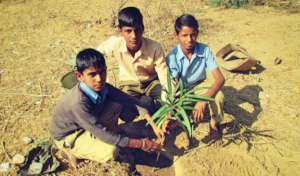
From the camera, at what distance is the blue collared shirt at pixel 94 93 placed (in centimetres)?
241

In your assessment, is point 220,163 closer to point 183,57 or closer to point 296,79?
point 183,57

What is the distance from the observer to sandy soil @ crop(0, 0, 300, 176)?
289 centimetres

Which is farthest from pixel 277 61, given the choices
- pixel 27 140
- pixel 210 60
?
pixel 27 140

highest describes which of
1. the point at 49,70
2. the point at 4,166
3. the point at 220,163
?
the point at 49,70

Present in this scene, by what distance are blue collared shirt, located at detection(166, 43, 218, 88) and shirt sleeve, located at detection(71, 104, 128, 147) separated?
2.93ft

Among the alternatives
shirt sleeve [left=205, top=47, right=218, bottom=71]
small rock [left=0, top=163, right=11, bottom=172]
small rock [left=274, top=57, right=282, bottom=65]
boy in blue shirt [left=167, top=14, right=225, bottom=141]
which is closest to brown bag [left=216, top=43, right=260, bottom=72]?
small rock [left=274, top=57, right=282, bottom=65]

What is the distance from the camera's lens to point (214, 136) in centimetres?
314

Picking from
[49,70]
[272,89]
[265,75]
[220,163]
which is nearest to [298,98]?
[272,89]

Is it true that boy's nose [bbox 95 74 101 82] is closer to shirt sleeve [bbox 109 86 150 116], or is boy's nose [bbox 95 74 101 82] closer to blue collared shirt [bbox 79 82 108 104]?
blue collared shirt [bbox 79 82 108 104]

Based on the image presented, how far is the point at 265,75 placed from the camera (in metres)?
4.03

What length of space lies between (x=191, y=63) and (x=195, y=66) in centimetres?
6

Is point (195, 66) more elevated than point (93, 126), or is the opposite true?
point (195, 66)

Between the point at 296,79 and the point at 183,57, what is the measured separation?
5.88 ft

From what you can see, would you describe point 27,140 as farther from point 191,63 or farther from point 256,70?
point 256,70
